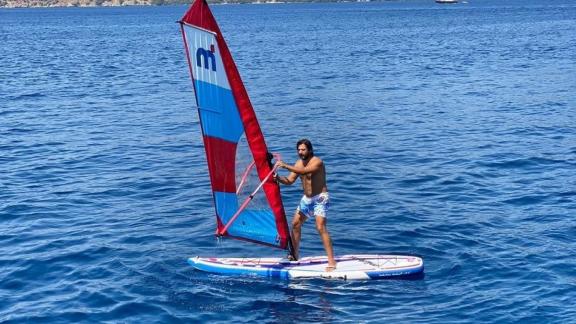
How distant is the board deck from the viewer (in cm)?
1817

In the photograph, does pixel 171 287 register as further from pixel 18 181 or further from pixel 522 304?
pixel 18 181

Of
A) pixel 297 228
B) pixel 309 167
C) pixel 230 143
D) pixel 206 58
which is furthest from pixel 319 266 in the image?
pixel 206 58

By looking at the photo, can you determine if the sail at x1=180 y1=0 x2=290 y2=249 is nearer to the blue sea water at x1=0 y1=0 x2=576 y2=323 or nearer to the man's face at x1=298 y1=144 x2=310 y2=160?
the man's face at x1=298 y1=144 x2=310 y2=160

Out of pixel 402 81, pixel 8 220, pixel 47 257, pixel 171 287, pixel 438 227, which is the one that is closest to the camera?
pixel 171 287

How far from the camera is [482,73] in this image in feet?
196

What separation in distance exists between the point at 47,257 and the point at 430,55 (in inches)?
2413

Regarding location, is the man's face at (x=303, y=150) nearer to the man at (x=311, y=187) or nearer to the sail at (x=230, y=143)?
the man at (x=311, y=187)

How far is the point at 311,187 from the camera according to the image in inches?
700

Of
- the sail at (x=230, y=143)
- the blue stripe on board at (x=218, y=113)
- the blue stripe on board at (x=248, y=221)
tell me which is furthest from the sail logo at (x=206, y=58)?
the blue stripe on board at (x=248, y=221)

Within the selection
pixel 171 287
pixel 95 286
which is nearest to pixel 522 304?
pixel 171 287

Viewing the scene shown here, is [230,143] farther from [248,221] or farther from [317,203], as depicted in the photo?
[317,203]

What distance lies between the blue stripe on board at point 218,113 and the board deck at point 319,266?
3127mm

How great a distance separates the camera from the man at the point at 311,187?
17.3m

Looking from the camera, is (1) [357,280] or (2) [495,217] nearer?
(1) [357,280]
